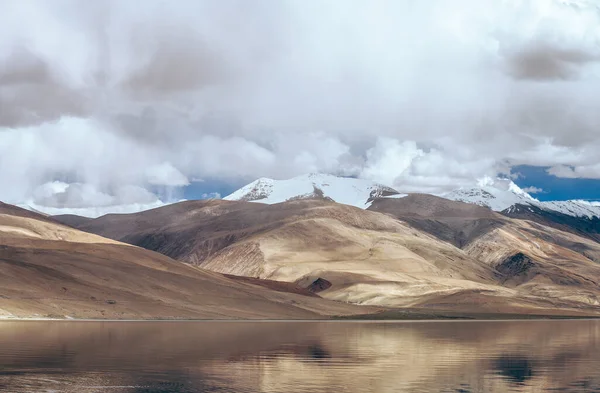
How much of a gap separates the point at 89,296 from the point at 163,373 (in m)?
114

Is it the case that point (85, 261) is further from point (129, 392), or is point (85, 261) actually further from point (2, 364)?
point (129, 392)

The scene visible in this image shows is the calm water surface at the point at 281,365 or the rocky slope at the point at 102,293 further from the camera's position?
the rocky slope at the point at 102,293

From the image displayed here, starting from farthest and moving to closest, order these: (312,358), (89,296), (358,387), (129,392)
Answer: (89,296)
(312,358)
(358,387)
(129,392)

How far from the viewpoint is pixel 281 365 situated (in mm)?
62906

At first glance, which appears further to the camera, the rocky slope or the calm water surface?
the rocky slope

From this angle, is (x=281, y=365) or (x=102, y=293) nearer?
(x=281, y=365)

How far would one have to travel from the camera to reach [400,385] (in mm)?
51406

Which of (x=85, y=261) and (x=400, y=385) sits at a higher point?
(x=85, y=261)

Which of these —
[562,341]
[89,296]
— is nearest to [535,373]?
[562,341]

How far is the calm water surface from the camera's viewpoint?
1984 inches

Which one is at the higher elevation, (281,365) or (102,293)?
(102,293)

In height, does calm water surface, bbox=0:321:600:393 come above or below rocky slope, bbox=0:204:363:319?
below

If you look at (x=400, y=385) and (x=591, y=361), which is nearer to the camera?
(x=400, y=385)

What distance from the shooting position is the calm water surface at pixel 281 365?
50.4 meters
